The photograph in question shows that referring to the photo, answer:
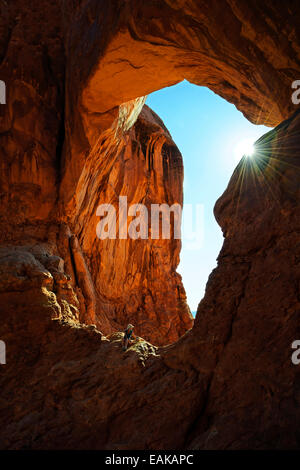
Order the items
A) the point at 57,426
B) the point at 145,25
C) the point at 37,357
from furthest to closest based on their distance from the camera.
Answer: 1. the point at 145,25
2. the point at 37,357
3. the point at 57,426

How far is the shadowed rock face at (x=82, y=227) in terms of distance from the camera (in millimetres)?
4023

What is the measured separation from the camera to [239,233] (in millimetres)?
5090

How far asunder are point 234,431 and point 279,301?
159 cm

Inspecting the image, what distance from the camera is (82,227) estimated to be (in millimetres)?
11562

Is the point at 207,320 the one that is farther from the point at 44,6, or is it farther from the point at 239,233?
A: the point at 44,6

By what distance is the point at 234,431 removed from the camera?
3447mm

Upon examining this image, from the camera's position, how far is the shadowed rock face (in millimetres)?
4023

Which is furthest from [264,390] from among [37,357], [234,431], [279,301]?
[37,357]

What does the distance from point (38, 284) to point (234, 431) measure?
4.66m

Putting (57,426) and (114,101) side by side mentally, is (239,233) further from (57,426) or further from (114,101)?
(114,101)

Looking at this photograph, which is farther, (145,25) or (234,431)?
(145,25)

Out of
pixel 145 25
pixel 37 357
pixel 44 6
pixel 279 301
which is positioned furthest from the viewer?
pixel 44 6

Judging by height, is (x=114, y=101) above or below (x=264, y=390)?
above
